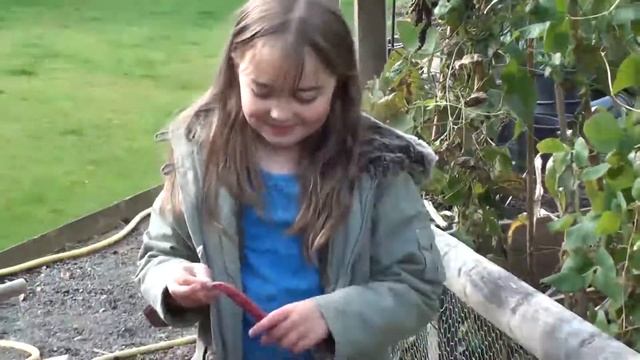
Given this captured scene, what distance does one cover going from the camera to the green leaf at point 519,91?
2.26 meters

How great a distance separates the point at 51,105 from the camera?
6.84 m

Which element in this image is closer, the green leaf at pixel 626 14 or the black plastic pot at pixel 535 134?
the green leaf at pixel 626 14

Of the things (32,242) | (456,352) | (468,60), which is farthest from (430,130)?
(32,242)

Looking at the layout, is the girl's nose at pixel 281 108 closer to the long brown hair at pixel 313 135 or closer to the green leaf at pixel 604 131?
the long brown hair at pixel 313 135

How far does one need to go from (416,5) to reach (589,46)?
2.49ft

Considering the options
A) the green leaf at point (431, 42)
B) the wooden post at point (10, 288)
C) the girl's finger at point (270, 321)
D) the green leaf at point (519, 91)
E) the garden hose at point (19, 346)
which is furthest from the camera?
the garden hose at point (19, 346)

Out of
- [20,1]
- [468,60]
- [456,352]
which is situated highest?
[468,60]

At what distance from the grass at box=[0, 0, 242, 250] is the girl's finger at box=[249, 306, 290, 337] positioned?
218 centimetres

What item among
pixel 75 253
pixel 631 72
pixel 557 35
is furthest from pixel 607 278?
pixel 75 253

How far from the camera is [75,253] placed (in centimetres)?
448

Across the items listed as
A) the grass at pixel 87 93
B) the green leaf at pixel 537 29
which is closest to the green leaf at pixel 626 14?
the green leaf at pixel 537 29

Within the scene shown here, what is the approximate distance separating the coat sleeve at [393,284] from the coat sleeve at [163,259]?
0.73 feet

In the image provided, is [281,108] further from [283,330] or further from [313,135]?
[283,330]

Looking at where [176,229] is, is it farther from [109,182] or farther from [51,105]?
[51,105]
